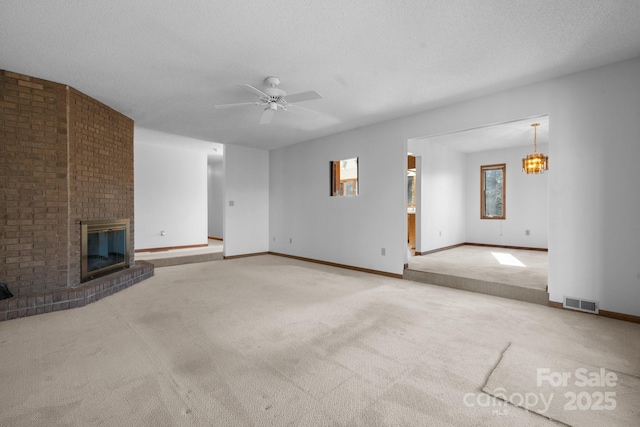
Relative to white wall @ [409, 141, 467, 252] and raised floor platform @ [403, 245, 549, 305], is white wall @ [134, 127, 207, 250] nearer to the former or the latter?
white wall @ [409, 141, 467, 252]

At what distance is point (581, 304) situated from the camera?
3.18 metres

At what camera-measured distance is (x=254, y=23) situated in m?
2.35

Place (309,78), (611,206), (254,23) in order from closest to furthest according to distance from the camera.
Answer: (254,23) → (611,206) → (309,78)

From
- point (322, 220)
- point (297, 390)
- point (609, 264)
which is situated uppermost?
point (322, 220)

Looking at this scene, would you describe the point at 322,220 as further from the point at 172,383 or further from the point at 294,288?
the point at 172,383

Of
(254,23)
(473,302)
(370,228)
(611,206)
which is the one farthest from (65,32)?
(611,206)

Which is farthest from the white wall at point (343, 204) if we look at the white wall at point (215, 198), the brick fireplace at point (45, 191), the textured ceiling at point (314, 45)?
the brick fireplace at point (45, 191)

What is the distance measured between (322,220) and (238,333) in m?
3.68

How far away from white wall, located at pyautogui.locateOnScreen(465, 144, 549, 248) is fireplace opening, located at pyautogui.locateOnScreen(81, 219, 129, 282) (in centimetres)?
807

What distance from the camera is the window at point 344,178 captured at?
19.9 feet

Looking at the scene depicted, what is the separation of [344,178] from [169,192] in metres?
4.37

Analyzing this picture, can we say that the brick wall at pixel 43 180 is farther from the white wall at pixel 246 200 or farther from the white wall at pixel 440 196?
the white wall at pixel 440 196

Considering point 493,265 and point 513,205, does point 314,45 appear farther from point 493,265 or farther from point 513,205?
point 513,205

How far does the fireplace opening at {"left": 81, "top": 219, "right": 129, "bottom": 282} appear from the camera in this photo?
381 centimetres
